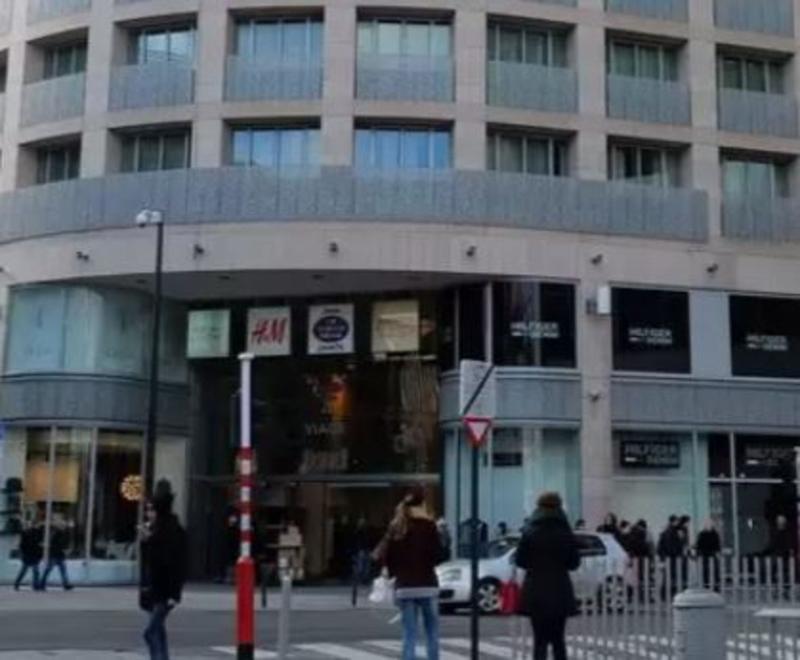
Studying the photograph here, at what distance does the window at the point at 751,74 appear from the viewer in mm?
35781

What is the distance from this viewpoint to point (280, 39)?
3347 centimetres

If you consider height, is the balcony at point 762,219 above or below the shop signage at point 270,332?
above

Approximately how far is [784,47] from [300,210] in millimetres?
14775

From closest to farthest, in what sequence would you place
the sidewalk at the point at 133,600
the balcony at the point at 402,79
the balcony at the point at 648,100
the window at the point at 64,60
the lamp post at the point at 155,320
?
1. the sidewalk at the point at 133,600
2. the lamp post at the point at 155,320
3. the balcony at the point at 402,79
4. the balcony at the point at 648,100
5. the window at the point at 64,60

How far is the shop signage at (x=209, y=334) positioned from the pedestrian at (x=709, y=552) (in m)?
13.4

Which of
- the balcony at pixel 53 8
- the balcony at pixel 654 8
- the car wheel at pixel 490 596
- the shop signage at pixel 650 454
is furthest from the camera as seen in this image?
the balcony at pixel 53 8

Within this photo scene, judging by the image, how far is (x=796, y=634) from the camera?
33.3 ft

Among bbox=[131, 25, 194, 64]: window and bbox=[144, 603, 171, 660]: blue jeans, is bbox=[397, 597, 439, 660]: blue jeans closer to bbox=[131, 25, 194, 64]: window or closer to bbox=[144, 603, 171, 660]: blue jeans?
bbox=[144, 603, 171, 660]: blue jeans

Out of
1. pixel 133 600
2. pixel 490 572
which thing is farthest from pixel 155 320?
pixel 490 572

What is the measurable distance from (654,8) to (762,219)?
6.43 m

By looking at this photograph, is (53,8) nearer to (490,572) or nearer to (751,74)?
(751,74)

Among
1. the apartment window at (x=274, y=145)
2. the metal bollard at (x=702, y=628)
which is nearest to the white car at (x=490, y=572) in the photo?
the metal bollard at (x=702, y=628)

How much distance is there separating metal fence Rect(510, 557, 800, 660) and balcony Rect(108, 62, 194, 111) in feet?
75.7

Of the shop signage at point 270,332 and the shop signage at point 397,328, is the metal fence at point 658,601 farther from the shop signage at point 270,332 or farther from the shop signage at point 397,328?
the shop signage at point 270,332
